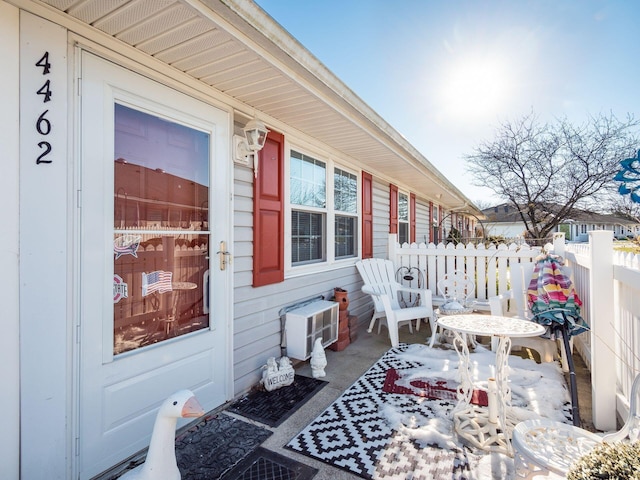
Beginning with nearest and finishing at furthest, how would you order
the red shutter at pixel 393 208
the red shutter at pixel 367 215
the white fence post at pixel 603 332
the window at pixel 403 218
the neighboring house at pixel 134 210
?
the neighboring house at pixel 134 210, the white fence post at pixel 603 332, the red shutter at pixel 367 215, the red shutter at pixel 393 208, the window at pixel 403 218

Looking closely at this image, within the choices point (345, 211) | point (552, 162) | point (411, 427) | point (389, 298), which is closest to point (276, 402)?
point (411, 427)

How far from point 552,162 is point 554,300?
7713 mm

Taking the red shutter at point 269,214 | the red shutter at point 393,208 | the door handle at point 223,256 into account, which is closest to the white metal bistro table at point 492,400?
the red shutter at point 269,214

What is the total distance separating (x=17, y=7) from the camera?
4.77ft

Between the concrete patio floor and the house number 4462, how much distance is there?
1.96 metres

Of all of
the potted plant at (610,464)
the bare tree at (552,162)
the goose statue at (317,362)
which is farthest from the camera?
the bare tree at (552,162)

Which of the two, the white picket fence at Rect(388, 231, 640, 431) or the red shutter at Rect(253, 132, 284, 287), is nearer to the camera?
the white picket fence at Rect(388, 231, 640, 431)

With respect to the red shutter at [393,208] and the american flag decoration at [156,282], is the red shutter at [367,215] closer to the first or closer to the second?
the red shutter at [393,208]

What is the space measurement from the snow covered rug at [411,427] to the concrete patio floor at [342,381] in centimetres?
6

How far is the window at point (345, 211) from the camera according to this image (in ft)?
14.2

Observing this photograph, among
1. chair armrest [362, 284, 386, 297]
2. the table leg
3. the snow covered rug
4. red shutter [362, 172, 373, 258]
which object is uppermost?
red shutter [362, 172, 373, 258]

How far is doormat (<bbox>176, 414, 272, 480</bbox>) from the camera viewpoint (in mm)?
1784

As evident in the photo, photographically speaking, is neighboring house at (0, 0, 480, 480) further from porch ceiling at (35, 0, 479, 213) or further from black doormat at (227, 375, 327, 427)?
black doormat at (227, 375, 327, 427)

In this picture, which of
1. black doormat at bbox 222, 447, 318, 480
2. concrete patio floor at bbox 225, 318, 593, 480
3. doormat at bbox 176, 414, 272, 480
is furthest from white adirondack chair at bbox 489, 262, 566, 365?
doormat at bbox 176, 414, 272, 480
